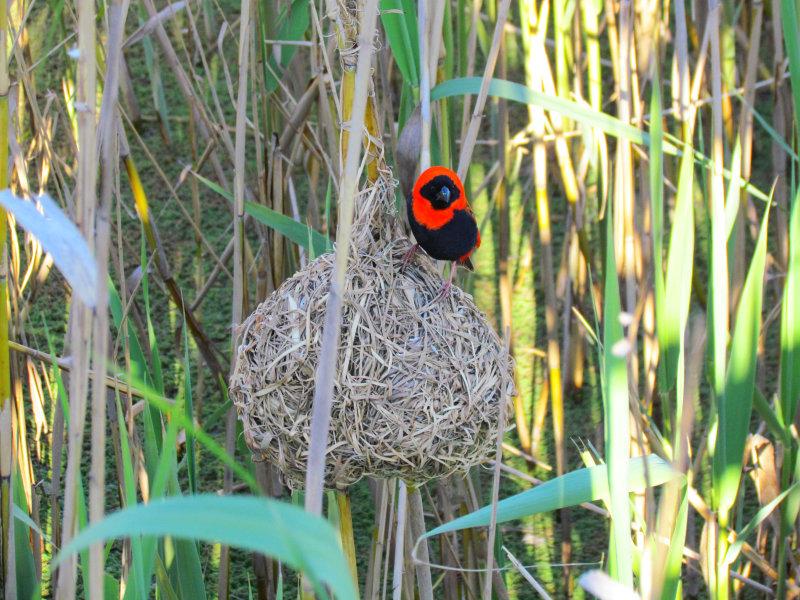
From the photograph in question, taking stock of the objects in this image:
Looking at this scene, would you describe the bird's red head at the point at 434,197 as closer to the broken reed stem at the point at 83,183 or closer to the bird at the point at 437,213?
the bird at the point at 437,213

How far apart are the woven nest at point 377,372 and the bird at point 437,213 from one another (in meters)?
0.03

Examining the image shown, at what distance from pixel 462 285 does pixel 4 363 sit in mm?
1259

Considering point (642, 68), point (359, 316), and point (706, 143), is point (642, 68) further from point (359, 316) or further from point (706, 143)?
point (359, 316)

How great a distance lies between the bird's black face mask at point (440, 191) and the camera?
1.40 m

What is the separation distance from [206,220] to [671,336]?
8.24ft

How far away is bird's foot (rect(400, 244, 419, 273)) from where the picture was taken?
4.55ft

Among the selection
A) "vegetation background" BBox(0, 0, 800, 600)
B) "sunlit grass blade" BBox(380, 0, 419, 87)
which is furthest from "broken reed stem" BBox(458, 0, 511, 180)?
"sunlit grass blade" BBox(380, 0, 419, 87)

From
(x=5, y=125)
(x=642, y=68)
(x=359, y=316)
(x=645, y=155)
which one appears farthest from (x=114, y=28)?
(x=642, y=68)

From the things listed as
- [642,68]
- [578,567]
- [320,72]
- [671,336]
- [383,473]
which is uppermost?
[642,68]

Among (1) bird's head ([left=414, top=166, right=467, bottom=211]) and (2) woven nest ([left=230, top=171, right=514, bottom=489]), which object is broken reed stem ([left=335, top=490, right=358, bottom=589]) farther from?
(1) bird's head ([left=414, top=166, right=467, bottom=211])

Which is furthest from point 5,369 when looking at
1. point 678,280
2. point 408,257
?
point 678,280

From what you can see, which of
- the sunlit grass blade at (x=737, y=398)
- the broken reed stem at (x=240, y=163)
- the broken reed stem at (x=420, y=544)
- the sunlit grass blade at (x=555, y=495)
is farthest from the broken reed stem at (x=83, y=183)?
the sunlit grass blade at (x=737, y=398)

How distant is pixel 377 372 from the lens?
50.8 inches

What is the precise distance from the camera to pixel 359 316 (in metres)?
1.31
